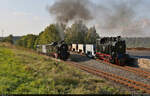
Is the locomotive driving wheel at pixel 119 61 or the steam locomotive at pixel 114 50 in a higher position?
the steam locomotive at pixel 114 50

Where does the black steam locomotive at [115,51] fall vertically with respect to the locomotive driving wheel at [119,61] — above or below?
above

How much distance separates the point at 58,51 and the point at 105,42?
7142 mm

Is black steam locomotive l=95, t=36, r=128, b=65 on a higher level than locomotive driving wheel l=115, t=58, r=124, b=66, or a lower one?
higher

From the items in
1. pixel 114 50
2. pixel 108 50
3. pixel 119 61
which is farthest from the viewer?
pixel 108 50

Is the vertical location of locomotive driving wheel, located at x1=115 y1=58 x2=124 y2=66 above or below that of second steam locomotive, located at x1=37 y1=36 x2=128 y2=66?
below

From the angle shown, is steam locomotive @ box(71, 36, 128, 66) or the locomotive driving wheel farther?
steam locomotive @ box(71, 36, 128, 66)

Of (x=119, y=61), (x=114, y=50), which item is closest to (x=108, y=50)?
(x=114, y=50)

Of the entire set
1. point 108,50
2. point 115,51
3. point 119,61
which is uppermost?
point 108,50

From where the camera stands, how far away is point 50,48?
24.7m

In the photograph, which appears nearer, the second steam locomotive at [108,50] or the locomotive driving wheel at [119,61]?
the locomotive driving wheel at [119,61]

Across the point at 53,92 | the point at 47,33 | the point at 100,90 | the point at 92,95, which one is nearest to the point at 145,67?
the point at 100,90

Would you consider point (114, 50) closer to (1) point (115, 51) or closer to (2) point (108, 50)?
(1) point (115, 51)

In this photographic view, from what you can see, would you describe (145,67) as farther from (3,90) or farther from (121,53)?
(3,90)

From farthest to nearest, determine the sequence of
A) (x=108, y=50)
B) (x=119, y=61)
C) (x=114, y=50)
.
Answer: (x=108, y=50) → (x=114, y=50) → (x=119, y=61)
